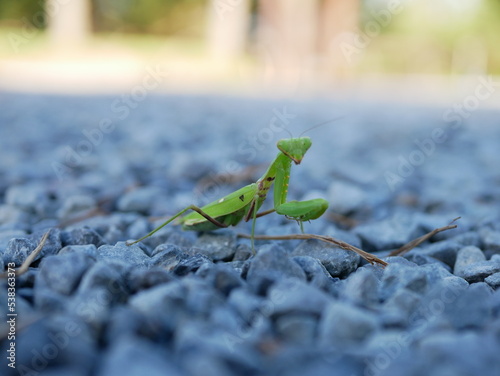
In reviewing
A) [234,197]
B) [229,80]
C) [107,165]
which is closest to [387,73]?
[229,80]

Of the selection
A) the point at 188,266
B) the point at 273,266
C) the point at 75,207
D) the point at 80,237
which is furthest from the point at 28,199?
the point at 273,266

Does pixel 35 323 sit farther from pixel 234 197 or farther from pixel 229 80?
pixel 229 80

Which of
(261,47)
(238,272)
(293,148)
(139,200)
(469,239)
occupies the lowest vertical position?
(261,47)

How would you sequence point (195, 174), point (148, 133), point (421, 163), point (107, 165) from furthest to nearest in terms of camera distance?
1. point (148, 133)
2. point (421, 163)
3. point (107, 165)
4. point (195, 174)

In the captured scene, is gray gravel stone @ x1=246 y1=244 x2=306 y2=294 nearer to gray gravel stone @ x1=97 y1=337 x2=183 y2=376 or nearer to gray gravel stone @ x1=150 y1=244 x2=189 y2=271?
gray gravel stone @ x1=150 y1=244 x2=189 y2=271

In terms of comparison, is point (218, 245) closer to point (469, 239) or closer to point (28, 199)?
point (469, 239)

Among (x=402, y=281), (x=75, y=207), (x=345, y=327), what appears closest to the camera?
(x=345, y=327)

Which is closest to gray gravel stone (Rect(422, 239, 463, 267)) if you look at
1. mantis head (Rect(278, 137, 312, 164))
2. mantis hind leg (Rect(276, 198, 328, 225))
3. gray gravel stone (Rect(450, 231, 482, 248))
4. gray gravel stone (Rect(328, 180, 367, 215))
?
gray gravel stone (Rect(450, 231, 482, 248))

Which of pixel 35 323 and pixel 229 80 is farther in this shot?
pixel 229 80
